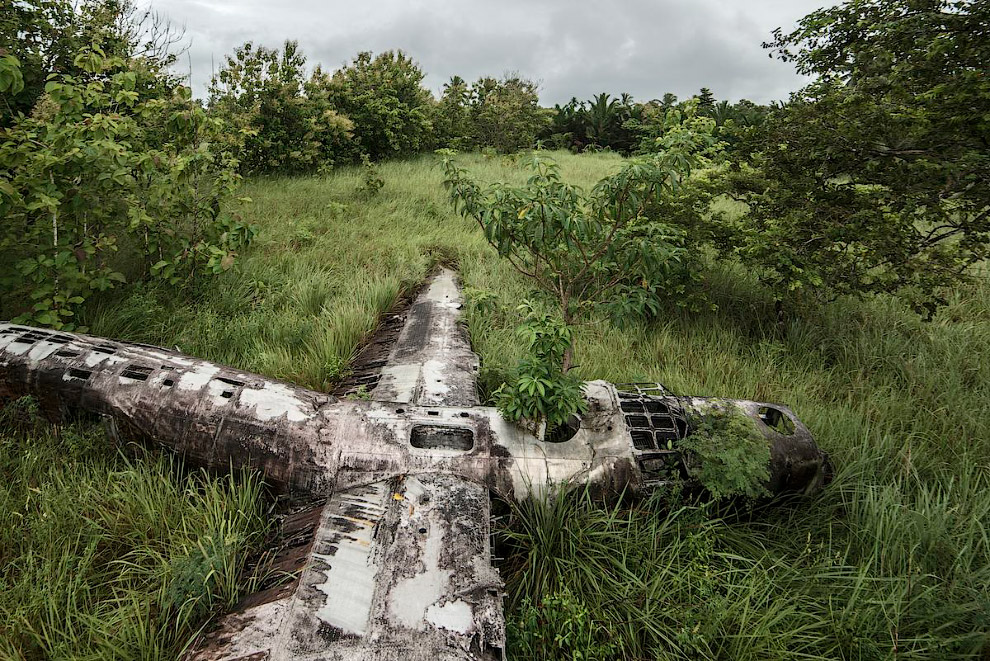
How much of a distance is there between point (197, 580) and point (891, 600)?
276 cm

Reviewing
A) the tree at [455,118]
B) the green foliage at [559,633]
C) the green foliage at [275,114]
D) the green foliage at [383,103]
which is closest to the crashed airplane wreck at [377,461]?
the green foliage at [559,633]

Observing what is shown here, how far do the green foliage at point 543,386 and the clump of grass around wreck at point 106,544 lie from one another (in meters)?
1.34

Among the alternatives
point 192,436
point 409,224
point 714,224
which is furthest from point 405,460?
point 409,224

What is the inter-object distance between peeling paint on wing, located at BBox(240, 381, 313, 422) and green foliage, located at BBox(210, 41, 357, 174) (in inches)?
315

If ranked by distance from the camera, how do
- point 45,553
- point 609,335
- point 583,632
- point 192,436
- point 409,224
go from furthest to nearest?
point 409,224 < point 609,335 < point 192,436 < point 45,553 < point 583,632

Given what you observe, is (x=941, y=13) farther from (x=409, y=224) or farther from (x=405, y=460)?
(x=409, y=224)

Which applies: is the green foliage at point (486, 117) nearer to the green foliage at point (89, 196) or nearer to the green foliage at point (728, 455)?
the green foliage at point (89, 196)

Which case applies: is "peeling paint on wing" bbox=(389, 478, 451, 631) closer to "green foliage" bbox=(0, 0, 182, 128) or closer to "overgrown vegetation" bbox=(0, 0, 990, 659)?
"overgrown vegetation" bbox=(0, 0, 990, 659)

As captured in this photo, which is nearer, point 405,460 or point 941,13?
point 405,460

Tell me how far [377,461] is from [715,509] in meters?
1.75

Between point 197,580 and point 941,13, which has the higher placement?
point 941,13

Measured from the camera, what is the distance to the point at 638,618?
1.89 meters

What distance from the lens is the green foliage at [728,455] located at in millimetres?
2180

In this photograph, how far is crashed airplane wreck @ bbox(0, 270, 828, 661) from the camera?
5.18ft
